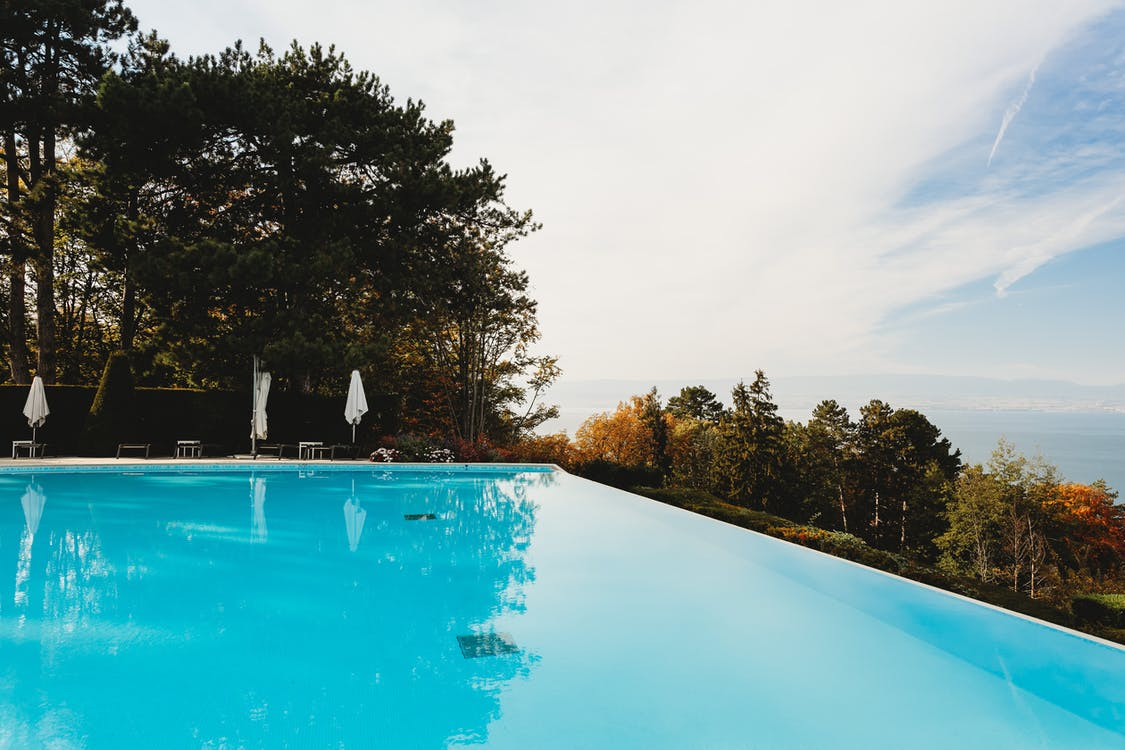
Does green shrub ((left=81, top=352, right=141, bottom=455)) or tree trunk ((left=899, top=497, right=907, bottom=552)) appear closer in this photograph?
green shrub ((left=81, top=352, right=141, bottom=455))

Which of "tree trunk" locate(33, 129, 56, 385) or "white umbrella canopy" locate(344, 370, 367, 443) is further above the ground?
"tree trunk" locate(33, 129, 56, 385)

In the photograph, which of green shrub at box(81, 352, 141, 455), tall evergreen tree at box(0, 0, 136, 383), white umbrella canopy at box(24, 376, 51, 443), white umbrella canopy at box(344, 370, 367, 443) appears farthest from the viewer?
tall evergreen tree at box(0, 0, 136, 383)

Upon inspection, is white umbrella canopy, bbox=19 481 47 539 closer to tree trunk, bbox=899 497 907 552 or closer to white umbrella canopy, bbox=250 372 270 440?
white umbrella canopy, bbox=250 372 270 440

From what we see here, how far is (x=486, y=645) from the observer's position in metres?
4.39

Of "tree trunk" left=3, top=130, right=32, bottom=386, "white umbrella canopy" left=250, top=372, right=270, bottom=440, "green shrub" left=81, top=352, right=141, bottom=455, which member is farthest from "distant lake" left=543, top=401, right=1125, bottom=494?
"tree trunk" left=3, top=130, right=32, bottom=386

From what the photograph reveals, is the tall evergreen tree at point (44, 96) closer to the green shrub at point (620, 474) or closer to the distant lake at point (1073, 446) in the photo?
the green shrub at point (620, 474)

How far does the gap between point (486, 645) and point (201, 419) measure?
1334 centimetres

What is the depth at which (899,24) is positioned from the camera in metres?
11.2

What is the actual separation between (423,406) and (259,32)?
1245 centimetres

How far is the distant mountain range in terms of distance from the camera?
3969 centimetres

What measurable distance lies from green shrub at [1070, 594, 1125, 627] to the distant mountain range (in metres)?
16.5

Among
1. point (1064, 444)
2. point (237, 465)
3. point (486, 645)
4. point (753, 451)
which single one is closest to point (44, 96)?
point (237, 465)

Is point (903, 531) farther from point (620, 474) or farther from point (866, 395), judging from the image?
point (866, 395)

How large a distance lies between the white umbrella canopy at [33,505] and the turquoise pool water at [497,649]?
17cm
